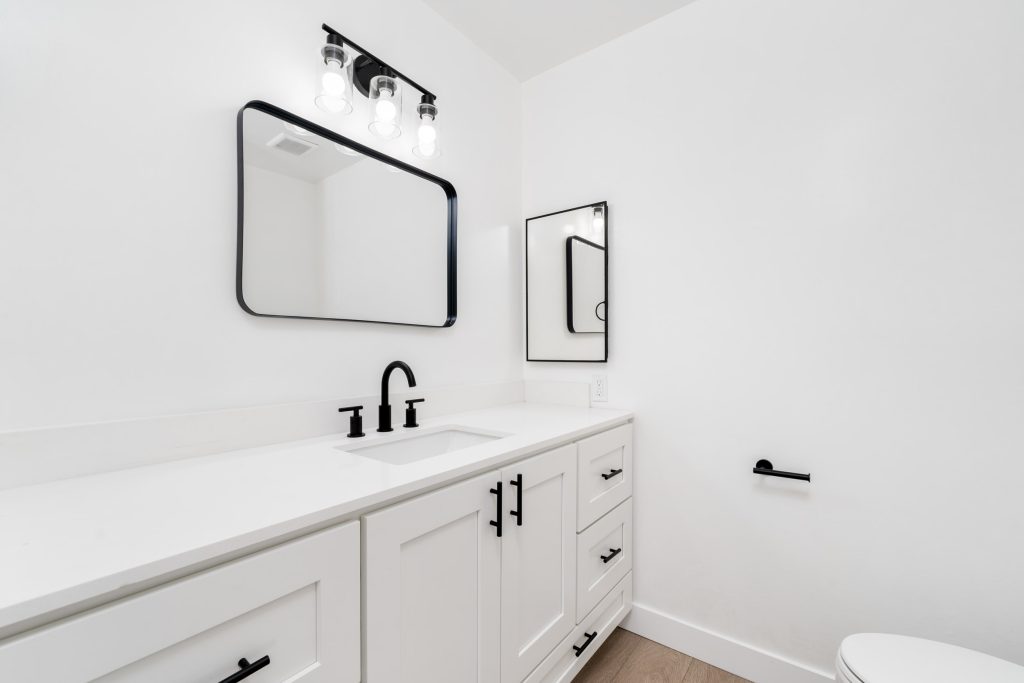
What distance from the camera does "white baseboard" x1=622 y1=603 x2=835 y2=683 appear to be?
139 centimetres

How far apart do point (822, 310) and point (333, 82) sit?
1676 mm

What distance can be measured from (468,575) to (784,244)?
1.42m

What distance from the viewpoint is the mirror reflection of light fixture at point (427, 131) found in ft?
4.90

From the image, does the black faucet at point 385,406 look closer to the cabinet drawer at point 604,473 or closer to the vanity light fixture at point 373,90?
the cabinet drawer at point 604,473

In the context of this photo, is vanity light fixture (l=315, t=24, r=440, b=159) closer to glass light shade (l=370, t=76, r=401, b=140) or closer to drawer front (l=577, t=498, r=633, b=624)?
glass light shade (l=370, t=76, r=401, b=140)

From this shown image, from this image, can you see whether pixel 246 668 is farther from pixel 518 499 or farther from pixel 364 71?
pixel 364 71

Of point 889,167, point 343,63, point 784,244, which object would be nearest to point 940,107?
point 889,167

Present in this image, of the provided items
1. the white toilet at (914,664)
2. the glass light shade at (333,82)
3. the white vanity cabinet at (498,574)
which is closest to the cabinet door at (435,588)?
the white vanity cabinet at (498,574)

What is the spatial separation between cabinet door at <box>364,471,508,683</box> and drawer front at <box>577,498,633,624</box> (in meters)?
0.43

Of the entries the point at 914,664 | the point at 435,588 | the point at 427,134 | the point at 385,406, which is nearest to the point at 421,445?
the point at 385,406

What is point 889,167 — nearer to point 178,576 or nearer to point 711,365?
point 711,365

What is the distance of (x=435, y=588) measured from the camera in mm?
872

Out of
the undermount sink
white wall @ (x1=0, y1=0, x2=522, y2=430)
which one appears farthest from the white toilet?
white wall @ (x1=0, y1=0, x2=522, y2=430)

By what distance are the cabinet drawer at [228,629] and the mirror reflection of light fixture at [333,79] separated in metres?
1.18
